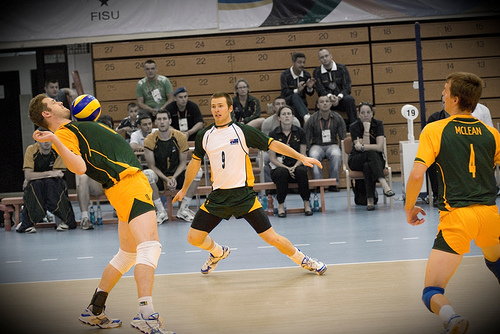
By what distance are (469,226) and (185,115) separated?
23.6 feet

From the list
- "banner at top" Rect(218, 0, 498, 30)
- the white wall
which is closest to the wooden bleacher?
"banner at top" Rect(218, 0, 498, 30)

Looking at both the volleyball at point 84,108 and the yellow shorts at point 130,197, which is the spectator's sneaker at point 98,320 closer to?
the yellow shorts at point 130,197

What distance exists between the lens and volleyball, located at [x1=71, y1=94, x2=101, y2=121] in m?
3.68

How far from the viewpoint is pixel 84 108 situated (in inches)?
145

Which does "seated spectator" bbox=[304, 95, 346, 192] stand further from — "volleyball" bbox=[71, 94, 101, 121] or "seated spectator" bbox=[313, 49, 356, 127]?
"volleyball" bbox=[71, 94, 101, 121]

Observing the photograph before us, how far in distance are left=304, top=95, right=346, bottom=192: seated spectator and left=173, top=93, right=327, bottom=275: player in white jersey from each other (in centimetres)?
460

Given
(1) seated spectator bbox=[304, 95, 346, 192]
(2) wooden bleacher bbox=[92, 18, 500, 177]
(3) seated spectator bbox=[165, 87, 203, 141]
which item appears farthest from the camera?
(2) wooden bleacher bbox=[92, 18, 500, 177]

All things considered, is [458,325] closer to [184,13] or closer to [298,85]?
[298,85]

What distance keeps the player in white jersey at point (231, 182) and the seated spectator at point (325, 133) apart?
15.1ft

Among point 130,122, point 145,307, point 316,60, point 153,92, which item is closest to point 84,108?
point 145,307

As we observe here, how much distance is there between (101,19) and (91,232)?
500 cm

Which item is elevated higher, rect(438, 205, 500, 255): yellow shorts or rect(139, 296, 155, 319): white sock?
rect(438, 205, 500, 255): yellow shorts

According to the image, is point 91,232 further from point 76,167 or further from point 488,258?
point 488,258

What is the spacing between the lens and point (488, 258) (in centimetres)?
325
